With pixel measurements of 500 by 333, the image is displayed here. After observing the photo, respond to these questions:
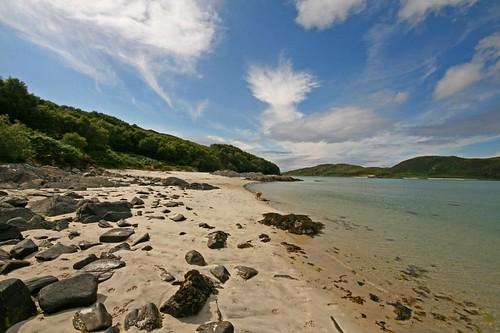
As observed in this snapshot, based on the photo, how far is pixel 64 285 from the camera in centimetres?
430

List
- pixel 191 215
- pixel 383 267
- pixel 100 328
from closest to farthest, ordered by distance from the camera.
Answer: pixel 100 328 < pixel 383 267 < pixel 191 215

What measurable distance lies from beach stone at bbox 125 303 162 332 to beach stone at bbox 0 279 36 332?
159 cm

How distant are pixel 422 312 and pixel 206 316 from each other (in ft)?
17.3

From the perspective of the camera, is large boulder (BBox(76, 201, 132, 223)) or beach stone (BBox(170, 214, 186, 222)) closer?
large boulder (BBox(76, 201, 132, 223))

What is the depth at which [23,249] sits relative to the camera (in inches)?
236

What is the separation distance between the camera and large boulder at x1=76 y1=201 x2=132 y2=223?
30.3ft

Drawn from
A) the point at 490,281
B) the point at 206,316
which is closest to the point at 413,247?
the point at 490,281

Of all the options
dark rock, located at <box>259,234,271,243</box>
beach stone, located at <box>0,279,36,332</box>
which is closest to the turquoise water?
dark rock, located at <box>259,234,271,243</box>

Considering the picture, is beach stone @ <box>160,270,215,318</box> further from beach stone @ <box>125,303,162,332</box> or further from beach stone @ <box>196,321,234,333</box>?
beach stone @ <box>196,321,234,333</box>

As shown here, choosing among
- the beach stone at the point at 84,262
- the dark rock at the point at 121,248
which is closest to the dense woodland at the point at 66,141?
the dark rock at the point at 121,248

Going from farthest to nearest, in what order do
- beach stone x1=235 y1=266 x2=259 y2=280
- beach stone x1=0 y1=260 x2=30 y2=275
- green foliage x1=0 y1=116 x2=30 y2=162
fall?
green foliage x1=0 y1=116 x2=30 y2=162 < beach stone x1=235 y1=266 x2=259 y2=280 < beach stone x1=0 y1=260 x2=30 y2=275

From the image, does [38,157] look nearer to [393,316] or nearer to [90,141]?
[90,141]

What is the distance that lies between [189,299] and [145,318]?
771mm

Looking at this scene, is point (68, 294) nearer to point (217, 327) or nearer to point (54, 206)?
point (217, 327)
